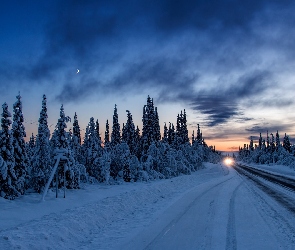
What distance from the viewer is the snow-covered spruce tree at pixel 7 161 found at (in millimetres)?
19250

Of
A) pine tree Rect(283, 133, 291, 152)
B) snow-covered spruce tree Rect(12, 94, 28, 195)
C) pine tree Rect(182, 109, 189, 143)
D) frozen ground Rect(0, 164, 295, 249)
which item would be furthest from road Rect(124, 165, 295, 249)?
pine tree Rect(283, 133, 291, 152)

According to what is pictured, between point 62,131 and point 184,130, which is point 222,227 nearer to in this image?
point 62,131

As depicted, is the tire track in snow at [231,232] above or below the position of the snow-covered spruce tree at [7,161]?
below

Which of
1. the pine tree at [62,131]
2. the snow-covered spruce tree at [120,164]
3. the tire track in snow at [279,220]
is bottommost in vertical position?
the tire track in snow at [279,220]

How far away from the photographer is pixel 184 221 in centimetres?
1196

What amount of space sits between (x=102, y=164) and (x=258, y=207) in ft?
67.4

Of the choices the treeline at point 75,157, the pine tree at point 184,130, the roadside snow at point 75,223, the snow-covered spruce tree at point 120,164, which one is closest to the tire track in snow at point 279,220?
the roadside snow at point 75,223

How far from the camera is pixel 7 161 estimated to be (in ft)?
65.9

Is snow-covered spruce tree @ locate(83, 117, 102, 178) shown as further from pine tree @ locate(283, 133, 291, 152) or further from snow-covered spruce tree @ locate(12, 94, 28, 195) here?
pine tree @ locate(283, 133, 291, 152)

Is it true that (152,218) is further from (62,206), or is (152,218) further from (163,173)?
(163,173)

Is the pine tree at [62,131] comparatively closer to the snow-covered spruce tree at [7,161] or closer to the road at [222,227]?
the snow-covered spruce tree at [7,161]

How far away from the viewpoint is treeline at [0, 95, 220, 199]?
20469mm

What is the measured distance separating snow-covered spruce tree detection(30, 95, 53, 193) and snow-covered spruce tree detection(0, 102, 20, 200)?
3.31 m

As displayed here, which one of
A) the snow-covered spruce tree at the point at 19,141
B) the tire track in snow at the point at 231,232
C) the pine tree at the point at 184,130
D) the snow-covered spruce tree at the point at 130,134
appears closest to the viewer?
the tire track in snow at the point at 231,232
